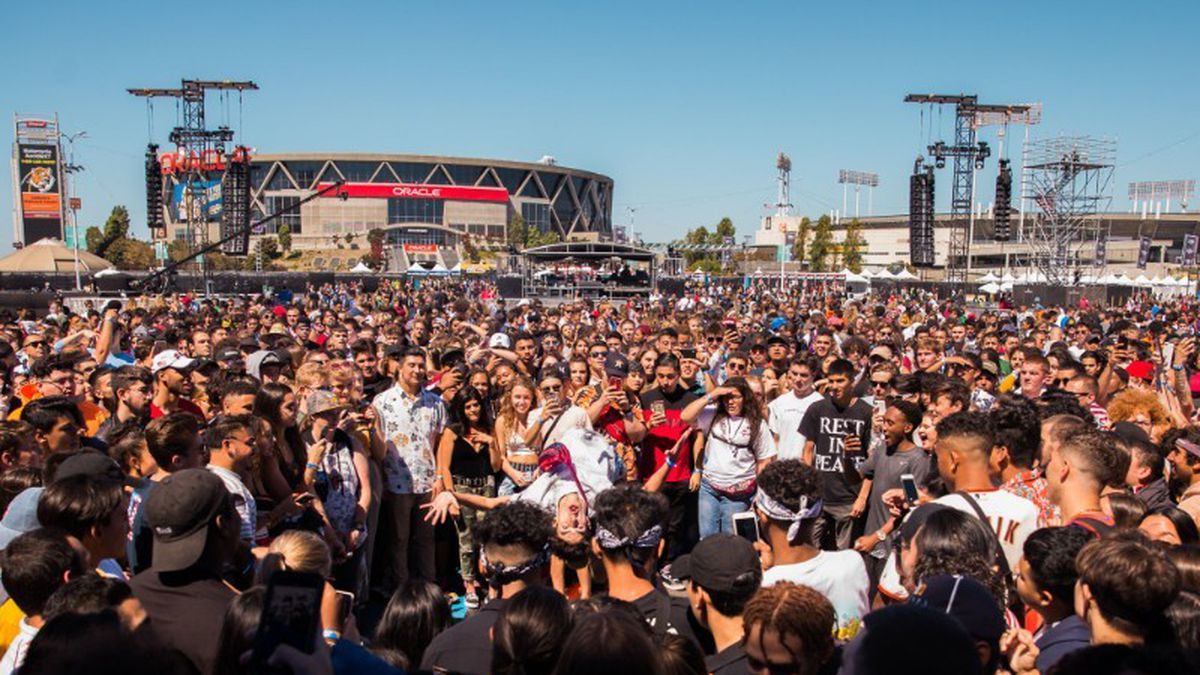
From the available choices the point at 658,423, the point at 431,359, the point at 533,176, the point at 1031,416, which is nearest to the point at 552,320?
the point at 431,359

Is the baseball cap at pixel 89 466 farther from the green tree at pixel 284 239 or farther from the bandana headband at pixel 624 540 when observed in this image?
the green tree at pixel 284 239

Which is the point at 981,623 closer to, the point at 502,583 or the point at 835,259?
the point at 502,583

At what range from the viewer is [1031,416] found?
457cm

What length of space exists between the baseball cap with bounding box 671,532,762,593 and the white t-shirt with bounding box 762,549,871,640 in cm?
33

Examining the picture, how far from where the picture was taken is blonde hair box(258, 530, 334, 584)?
2879mm

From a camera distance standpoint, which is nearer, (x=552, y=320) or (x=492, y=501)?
(x=492, y=501)

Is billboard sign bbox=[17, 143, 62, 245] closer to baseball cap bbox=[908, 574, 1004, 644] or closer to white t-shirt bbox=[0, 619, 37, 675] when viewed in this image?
white t-shirt bbox=[0, 619, 37, 675]

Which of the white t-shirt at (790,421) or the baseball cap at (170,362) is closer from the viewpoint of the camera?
the baseball cap at (170,362)

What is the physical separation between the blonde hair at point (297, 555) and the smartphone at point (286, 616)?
2.56 feet

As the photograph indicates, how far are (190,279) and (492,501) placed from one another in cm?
3700

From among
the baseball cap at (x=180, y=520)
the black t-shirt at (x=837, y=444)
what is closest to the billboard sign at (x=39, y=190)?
the black t-shirt at (x=837, y=444)

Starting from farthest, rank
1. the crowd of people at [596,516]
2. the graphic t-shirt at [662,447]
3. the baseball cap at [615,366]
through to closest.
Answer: the baseball cap at [615,366], the graphic t-shirt at [662,447], the crowd of people at [596,516]

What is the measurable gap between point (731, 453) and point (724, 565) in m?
3.13

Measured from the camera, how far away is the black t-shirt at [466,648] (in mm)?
2893
